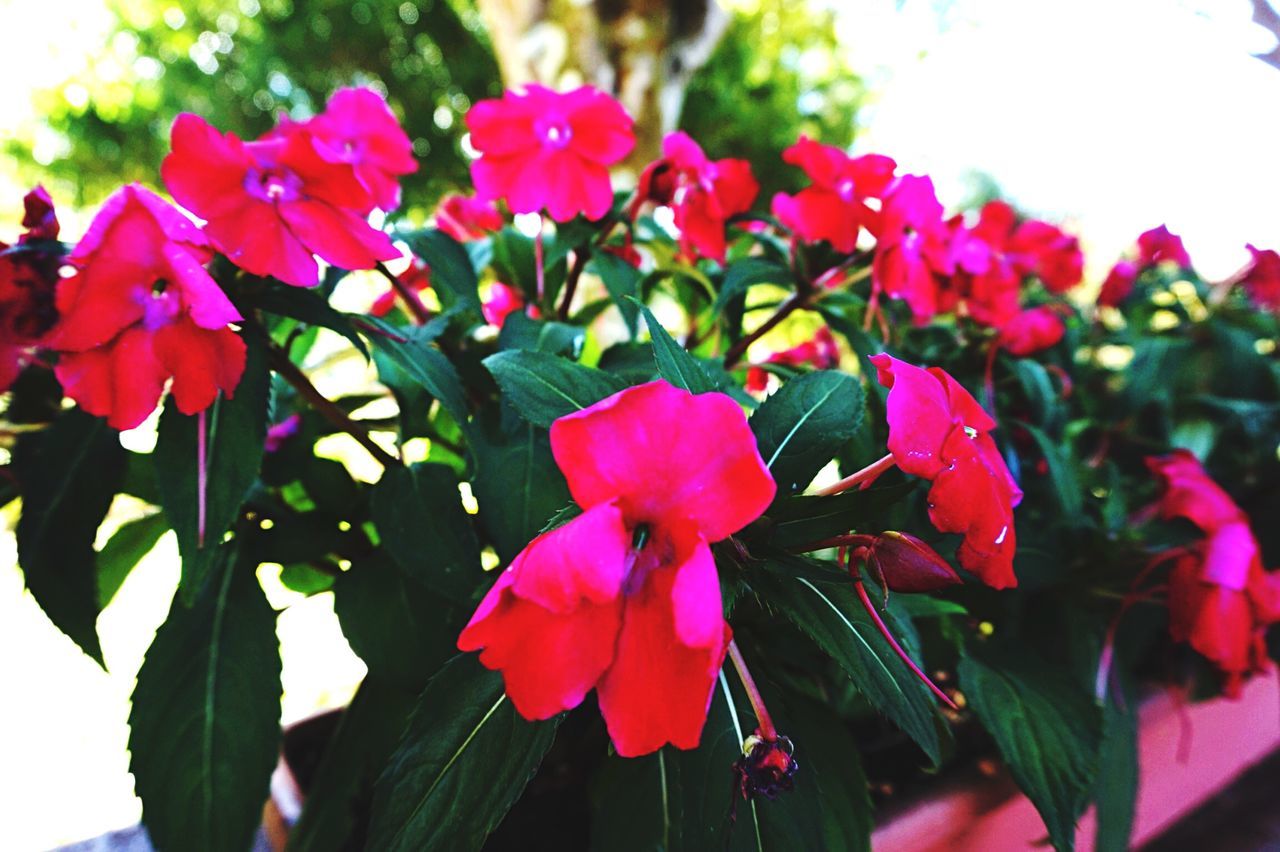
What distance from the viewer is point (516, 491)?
466 mm

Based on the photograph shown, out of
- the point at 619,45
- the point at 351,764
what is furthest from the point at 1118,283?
the point at 619,45

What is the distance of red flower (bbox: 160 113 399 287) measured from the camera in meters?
0.41

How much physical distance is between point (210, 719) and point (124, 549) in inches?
7.3

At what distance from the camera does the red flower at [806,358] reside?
76 centimetres

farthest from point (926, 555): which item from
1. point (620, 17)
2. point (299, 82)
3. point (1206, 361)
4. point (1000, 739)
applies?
point (299, 82)

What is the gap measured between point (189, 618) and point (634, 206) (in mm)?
462

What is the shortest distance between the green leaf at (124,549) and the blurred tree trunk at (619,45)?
1.89 metres

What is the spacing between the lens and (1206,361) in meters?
1.09

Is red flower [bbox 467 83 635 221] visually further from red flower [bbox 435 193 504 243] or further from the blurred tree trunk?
the blurred tree trunk

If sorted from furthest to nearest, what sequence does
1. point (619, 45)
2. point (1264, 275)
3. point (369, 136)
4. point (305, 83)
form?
point (305, 83) → point (619, 45) → point (1264, 275) → point (369, 136)

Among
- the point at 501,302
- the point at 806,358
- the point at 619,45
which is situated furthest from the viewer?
the point at 619,45

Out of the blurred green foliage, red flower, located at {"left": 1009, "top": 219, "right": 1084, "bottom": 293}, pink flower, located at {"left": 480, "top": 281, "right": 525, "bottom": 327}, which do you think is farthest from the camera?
the blurred green foliage

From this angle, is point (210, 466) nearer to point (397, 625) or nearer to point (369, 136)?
point (397, 625)

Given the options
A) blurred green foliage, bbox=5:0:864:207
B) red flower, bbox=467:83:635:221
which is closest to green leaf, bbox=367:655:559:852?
red flower, bbox=467:83:635:221
